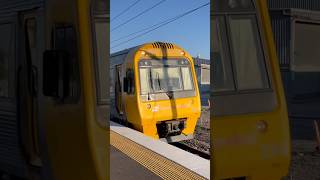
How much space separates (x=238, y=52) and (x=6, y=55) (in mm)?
1782

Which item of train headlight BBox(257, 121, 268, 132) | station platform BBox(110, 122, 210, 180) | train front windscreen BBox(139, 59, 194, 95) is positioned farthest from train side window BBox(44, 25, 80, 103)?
train front windscreen BBox(139, 59, 194, 95)

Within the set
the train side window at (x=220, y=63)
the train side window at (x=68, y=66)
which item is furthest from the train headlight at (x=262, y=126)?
the train side window at (x=68, y=66)

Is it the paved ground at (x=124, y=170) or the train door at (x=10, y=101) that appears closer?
the paved ground at (x=124, y=170)

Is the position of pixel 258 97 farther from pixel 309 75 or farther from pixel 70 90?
pixel 309 75

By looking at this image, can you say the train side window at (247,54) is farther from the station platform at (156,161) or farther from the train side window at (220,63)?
the station platform at (156,161)

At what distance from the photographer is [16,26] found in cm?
330

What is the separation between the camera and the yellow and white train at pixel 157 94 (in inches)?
300

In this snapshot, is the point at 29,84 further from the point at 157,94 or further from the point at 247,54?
the point at 157,94

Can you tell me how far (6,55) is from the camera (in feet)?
11.1

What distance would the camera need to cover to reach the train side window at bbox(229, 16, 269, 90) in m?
3.30

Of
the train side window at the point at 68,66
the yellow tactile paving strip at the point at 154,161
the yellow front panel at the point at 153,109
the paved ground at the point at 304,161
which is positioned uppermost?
the train side window at the point at 68,66

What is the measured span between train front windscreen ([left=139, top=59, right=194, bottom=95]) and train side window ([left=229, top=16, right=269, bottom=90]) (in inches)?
145

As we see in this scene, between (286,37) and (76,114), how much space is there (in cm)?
1999

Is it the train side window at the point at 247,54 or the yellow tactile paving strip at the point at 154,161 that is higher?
the train side window at the point at 247,54
